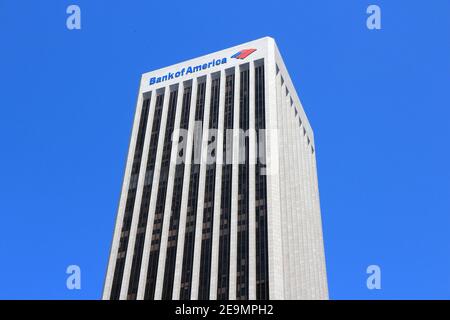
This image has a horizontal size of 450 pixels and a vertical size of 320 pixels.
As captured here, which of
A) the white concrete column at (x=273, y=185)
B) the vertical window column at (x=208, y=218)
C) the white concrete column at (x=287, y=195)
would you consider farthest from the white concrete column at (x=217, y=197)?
the white concrete column at (x=287, y=195)

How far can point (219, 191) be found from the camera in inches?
4493

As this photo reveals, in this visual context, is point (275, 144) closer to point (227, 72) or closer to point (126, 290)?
point (227, 72)

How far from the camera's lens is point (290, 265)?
105750 mm

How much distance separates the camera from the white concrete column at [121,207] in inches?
4272

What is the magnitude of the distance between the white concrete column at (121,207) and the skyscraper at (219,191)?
0.86 feet

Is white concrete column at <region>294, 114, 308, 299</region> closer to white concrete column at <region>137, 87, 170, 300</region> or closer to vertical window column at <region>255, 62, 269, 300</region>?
vertical window column at <region>255, 62, 269, 300</region>

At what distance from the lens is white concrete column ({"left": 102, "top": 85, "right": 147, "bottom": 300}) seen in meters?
108

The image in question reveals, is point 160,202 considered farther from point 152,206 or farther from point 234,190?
point 234,190

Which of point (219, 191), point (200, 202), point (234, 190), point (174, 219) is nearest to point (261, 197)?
point (234, 190)

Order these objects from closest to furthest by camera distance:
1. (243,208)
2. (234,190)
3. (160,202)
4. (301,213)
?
(243,208)
(234,190)
(160,202)
(301,213)

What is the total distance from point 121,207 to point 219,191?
76.4ft

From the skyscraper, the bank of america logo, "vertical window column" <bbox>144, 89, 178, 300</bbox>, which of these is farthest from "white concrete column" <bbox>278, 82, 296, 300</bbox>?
"vertical window column" <bbox>144, 89, 178, 300</bbox>

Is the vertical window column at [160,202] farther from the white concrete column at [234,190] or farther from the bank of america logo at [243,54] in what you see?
the bank of america logo at [243,54]
